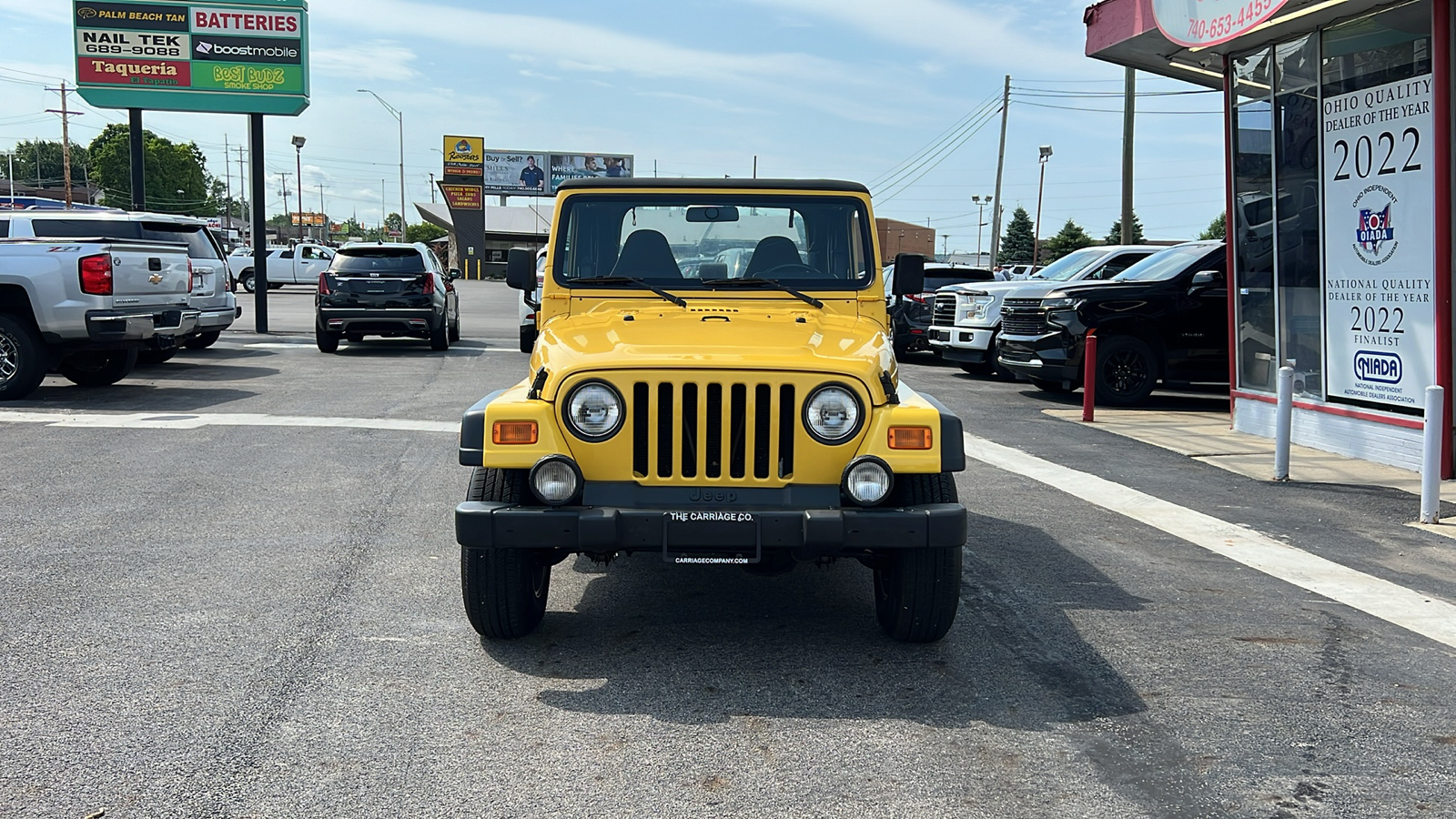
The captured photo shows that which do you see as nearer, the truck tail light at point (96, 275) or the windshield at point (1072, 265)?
the truck tail light at point (96, 275)

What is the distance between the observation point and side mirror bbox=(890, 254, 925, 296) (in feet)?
20.9

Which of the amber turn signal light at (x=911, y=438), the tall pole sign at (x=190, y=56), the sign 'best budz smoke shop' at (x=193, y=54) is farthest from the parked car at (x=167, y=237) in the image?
the amber turn signal light at (x=911, y=438)

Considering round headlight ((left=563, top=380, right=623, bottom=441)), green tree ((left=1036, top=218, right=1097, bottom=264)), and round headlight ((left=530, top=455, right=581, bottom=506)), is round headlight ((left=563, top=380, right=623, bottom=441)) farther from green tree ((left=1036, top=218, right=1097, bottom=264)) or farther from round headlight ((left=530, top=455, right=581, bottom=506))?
green tree ((left=1036, top=218, right=1097, bottom=264))

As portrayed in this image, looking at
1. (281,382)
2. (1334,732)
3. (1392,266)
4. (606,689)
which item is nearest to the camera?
(1334,732)

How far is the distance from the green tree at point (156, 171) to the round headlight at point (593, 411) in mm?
108746

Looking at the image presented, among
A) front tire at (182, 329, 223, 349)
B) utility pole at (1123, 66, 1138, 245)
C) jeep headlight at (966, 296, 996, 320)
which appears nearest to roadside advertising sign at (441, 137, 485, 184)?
utility pole at (1123, 66, 1138, 245)

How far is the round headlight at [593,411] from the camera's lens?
4504mm

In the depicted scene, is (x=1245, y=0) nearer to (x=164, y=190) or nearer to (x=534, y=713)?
(x=534, y=713)

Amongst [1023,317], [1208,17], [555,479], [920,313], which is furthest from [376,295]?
[555,479]

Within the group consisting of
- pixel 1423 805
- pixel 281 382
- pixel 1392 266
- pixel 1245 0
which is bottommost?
pixel 1423 805

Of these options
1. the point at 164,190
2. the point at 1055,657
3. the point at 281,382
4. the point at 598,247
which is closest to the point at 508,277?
the point at 598,247

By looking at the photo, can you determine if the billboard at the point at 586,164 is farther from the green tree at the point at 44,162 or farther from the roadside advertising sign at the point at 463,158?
the green tree at the point at 44,162

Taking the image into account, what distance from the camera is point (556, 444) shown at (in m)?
4.48

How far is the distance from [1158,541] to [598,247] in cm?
367
